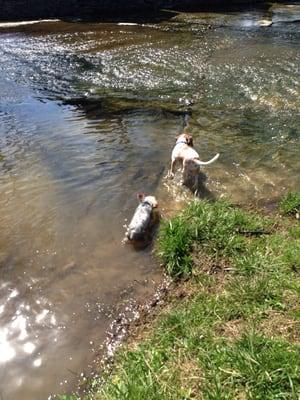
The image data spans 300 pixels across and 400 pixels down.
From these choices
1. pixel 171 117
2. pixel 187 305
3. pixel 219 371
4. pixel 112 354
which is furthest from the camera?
pixel 171 117

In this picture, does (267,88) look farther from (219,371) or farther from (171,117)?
(219,371)

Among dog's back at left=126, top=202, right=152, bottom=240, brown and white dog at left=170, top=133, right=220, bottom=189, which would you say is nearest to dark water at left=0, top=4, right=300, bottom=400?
dog's back at left=126, top=202, right=152, bottom=240

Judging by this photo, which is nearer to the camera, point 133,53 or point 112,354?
point 112,354

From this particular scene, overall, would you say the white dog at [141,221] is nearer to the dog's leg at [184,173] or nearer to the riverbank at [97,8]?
the dog's leg at [184,173]

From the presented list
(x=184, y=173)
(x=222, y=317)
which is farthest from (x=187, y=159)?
(x=222, y=317)

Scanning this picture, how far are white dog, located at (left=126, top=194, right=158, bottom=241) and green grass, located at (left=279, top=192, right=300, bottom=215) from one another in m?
1.83

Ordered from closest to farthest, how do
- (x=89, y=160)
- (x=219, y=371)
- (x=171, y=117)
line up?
1. (x=219, y=371)
2. (x=89, y=160)
3. (x=171, y=117)

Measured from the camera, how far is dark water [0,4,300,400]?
15.5 ft

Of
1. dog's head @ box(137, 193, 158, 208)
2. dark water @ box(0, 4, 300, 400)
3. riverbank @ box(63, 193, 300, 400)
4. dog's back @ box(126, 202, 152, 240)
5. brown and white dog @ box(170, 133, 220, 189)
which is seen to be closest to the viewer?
riverbank @ box(63, 193, 300, 400)

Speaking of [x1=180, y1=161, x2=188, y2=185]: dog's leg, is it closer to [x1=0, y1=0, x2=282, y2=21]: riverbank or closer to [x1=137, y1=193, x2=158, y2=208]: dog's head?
[x1=137, y1=193, x2=158, y2=208]: dog's head

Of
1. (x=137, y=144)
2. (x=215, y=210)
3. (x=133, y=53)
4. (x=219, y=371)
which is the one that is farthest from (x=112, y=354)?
(x=133, y=53)

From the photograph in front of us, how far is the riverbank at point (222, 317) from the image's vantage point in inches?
145

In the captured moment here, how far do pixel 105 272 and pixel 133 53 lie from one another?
11.1m

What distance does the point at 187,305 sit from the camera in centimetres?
474
